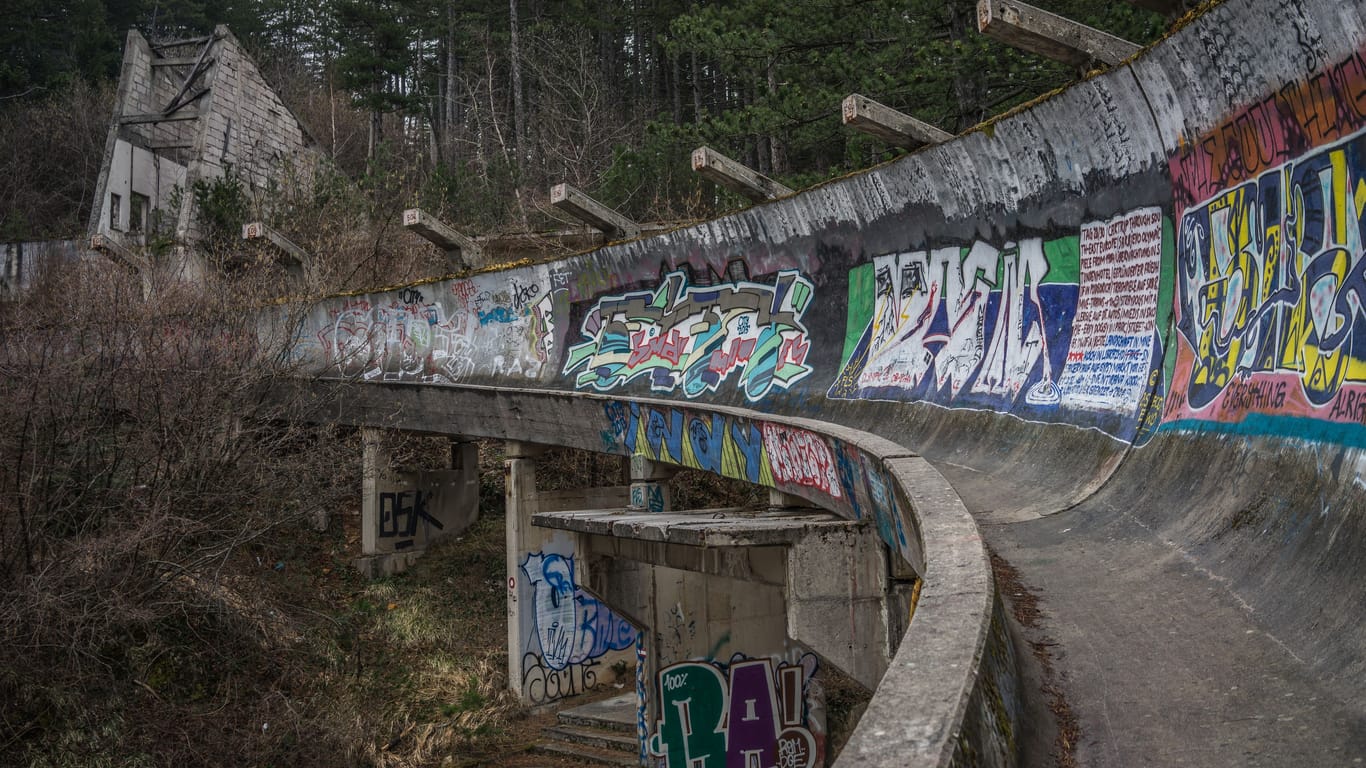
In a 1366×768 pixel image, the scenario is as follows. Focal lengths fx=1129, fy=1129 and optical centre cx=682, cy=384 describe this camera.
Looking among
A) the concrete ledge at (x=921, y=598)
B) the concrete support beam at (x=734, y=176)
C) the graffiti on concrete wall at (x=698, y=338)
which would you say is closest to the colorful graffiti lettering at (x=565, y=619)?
the graffiti on concrete wall at (x=698, y=338)

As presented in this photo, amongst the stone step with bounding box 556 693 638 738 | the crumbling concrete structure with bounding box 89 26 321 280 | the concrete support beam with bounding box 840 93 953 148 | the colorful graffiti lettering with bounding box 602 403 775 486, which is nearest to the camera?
the colorful graffiti lettering with bounding box 602 403 775 486

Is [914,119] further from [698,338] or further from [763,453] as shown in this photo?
[698,338]

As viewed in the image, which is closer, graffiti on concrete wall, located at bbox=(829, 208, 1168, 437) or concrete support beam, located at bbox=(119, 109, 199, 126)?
graffiti on concrete wall, located at bbox=(829, 208, 1168, 437)


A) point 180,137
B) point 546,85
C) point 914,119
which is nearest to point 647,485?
point 914,119

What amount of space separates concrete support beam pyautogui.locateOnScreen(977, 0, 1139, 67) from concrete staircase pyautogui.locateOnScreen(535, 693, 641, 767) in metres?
11.1

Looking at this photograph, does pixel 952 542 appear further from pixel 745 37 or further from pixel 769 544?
pixel 745 37

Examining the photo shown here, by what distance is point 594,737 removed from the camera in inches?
671

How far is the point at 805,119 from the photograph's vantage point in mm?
20469

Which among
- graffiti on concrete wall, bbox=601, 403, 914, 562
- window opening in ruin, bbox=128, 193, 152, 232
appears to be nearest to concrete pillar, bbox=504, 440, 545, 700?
graffiti on concrete wall, bbox=601, 403, 914, 562

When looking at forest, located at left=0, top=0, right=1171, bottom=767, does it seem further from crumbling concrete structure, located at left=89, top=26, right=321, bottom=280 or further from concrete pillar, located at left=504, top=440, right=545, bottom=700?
crumbling concrete structure, located at left=89, top=26, right=321, bottom=280

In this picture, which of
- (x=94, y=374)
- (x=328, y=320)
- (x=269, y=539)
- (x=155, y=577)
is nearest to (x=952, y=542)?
(x=155, y=577)

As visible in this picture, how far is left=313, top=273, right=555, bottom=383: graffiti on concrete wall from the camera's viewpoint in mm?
20922

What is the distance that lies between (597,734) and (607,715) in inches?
25.3

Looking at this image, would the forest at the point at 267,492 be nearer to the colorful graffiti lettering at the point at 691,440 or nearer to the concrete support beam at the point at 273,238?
the concrete support beam at the point at 273,238
